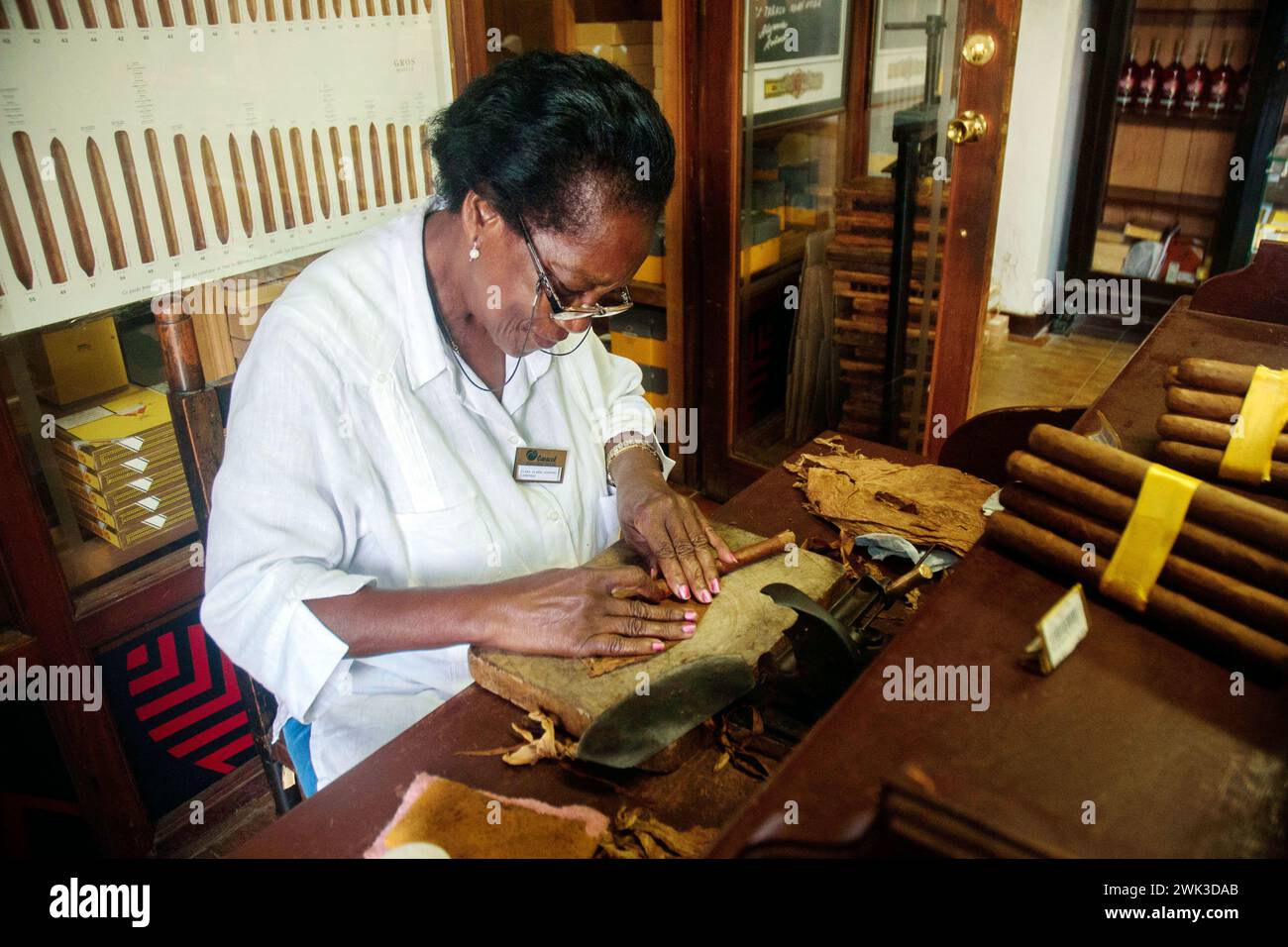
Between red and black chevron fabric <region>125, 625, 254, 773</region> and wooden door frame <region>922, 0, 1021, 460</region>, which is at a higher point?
wooden door frame <region>922, 0, 1021, 460</region>

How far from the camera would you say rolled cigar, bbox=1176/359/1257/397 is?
110 centimetres

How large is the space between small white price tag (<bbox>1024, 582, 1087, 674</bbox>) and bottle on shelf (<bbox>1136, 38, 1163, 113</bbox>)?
5818 millimetres

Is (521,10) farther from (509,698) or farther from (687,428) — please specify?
(509,698)

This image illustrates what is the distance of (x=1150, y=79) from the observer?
5.46 metres

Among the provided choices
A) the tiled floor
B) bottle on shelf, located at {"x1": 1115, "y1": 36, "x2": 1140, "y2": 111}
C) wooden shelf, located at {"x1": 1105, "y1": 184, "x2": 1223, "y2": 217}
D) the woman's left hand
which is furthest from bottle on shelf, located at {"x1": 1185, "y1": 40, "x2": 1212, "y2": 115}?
the woman's left hand

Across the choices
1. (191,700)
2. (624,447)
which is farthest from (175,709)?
(624,447)

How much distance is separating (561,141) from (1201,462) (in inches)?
39.0

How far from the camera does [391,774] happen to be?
1175 millimetres

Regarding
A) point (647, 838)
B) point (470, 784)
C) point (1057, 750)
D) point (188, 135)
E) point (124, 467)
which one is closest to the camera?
point (1057, 750)

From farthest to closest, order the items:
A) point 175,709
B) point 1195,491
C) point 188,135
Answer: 1. point 175,709
2. point 188,135
3. point 1195,491

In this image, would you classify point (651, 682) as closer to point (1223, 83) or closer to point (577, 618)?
point (577, 618)

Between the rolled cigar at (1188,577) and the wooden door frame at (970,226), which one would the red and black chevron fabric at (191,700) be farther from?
the wooden door frame at (970,226)

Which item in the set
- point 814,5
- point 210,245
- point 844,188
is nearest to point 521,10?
point 814,5

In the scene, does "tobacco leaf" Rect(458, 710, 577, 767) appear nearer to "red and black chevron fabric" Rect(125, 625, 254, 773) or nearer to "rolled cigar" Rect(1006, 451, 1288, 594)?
"rolled cigar" Rect(1006, 451, 1288, 594)
